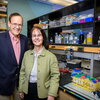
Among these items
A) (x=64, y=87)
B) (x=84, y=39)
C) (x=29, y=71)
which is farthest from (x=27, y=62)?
(x=84, y=39)

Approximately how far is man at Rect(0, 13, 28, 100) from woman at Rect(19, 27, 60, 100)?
0.36 feet

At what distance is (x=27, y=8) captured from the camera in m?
3.57

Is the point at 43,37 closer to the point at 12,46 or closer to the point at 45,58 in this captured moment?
the point at 45,58

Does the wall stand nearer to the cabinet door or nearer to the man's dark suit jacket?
the cabinet door

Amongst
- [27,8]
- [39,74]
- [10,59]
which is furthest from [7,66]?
[27,8]

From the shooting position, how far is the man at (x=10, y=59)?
4.40 ft

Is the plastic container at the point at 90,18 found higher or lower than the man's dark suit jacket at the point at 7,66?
higher

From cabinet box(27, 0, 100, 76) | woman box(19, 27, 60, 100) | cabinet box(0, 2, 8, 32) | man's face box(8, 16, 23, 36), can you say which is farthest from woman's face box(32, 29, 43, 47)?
cabinet box(0, 2, 8, 32)

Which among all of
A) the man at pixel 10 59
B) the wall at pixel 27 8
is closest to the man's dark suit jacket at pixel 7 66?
the man at pixel 10 59

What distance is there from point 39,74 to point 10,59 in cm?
41

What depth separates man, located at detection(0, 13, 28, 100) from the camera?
4.40ft

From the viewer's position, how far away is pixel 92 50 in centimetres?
150

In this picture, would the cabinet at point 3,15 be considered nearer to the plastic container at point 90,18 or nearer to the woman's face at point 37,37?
the woman's face at point 37,37

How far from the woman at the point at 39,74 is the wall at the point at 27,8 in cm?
239
